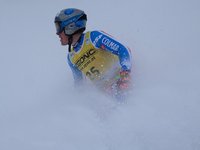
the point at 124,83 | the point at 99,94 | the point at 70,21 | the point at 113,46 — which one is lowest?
the point at 124,83

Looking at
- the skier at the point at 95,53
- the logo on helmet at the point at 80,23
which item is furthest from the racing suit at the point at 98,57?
the logo on helmet at the point at 80,23

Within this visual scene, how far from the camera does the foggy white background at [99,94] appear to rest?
199 cm

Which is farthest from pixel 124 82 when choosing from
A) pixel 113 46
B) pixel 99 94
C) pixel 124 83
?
pixel 99 94

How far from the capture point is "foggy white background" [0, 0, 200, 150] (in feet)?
6.53

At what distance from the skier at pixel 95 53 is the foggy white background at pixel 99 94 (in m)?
0.25

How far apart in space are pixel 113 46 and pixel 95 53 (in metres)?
0.31

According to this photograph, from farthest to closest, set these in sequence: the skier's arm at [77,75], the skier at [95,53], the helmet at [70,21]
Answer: the skier's arm at [77,75] → the helmet at [70,21] → the skier at [95,53]

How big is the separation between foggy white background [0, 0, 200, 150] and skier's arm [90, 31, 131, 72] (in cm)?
43

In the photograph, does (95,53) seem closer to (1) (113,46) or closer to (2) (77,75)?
(1) (113,46)

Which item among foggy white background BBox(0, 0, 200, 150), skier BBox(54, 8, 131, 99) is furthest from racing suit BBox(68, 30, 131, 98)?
foggy white background BBox(0, 0, 200, 150)

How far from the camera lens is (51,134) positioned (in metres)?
2.36

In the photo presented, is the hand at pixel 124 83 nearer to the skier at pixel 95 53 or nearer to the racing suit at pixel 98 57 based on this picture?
the skier at pixel 95 53

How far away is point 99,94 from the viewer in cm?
294

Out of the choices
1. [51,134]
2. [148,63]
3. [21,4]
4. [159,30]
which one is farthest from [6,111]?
[21,4]
